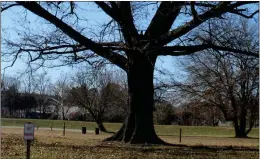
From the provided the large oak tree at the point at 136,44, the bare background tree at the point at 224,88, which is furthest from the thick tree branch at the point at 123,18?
the bare background tree at the point at 224,88

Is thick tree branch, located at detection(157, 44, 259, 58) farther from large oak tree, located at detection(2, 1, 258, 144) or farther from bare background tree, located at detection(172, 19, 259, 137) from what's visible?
bare background tree, located at detection(172, 19, 259, 137)

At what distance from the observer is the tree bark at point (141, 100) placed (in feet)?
65.6

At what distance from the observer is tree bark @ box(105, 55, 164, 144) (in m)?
A: 20.0

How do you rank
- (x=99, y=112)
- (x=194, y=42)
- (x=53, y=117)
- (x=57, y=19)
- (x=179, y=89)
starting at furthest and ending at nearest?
(x=53, y=117) < (x=99, y=112) < (x=179, y=89) < (x=194, y=42) < (x=57, y=19)

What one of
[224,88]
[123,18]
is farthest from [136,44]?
[224,88]

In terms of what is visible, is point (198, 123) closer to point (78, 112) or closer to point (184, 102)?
point (78, 112)

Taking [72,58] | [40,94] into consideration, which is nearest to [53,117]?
[40,94]

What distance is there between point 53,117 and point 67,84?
21.9 meters

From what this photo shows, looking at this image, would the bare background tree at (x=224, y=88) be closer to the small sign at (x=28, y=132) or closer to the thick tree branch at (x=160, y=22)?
Result: the thick tree branch at (x=160, y=22)

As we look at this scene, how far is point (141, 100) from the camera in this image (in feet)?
66.3

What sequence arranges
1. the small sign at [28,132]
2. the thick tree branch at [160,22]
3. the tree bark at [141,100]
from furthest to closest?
the tree bark at [141,100], the thick tree branch at [160,22], the small sign at [28,132]

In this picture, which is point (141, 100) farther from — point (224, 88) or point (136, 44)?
point (224, 88)

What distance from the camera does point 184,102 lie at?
5147 centimetres

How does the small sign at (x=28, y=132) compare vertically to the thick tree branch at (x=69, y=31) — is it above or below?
below
